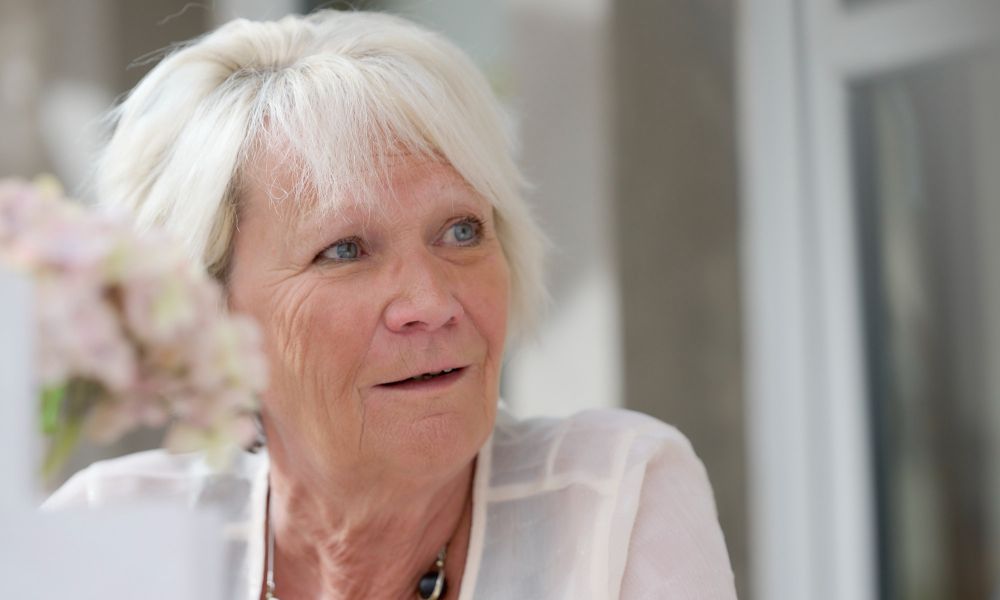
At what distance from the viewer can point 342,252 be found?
4.99 feet

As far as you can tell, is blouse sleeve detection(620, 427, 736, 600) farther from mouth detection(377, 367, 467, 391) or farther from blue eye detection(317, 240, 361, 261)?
blue eye detection(317, 240, 361, 261)

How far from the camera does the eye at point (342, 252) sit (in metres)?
1.52

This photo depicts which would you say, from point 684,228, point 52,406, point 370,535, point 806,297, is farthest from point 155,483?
point 806,297

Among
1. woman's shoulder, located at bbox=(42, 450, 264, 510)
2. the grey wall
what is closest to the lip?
woman's shoulder, located at bbox=(42, 450, 264, 510)

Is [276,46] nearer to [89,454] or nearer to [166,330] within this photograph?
[166,330]

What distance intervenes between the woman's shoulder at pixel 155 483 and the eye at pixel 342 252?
1.53 ft

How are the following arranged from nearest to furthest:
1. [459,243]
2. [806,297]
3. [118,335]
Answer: [118,335] → [459,243] → [806,297]

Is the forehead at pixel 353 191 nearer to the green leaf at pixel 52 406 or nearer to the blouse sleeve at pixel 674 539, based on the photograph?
the blouse sleeve at pixel 674 539

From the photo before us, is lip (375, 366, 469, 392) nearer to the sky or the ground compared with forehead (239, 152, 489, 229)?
nearer to the ground

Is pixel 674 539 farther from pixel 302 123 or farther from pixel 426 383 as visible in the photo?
pixel 302 123

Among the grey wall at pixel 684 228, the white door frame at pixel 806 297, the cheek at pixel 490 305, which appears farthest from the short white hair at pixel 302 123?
the white door frame at pixel 806 297

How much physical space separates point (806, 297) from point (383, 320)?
5.49 ft

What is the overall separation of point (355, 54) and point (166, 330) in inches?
37.6

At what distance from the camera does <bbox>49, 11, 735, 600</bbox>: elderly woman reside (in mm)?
1462
